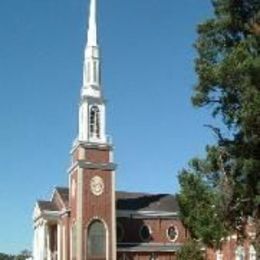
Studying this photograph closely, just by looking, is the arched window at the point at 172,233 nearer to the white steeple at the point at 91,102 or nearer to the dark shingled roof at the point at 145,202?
the dark shingled roof at the point at 145,202

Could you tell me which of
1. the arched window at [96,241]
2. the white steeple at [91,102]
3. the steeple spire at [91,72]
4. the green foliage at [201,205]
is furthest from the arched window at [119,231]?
the green foliage at [201,205]

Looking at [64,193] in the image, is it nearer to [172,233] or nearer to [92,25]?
[172,233]

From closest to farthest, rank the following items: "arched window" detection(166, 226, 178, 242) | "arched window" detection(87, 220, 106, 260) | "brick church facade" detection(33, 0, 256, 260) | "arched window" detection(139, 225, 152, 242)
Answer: "arched window" detection(87, 220, 106, 260) → "brick church facade" detection(33, 0, 256, 260) → "arched window" detection(139, 225, 152, 242) → "arched window" detection(166, 226, 178, 242)

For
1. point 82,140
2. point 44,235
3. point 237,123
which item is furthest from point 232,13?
point 44,235

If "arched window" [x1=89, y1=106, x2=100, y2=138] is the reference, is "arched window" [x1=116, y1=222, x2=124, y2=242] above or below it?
below

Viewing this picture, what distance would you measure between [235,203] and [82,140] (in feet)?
111

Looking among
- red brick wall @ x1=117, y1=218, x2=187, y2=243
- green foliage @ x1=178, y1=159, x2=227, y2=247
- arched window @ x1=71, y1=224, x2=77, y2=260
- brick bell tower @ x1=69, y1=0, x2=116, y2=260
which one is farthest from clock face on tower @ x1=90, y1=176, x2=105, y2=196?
green foliage @ x1=178, y1=159, x2=227, y2=247

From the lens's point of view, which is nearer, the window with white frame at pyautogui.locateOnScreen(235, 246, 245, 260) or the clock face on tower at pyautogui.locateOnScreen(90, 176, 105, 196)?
the window with white frame at pyautogui.locateOnScreen(235, 246, 245, 260)

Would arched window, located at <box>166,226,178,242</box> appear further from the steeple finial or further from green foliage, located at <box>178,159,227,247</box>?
green foliage, located at <box>178,159,227,247</box>

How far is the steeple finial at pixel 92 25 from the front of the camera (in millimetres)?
67312

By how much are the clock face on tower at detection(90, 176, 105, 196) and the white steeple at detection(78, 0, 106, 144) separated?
3505 mm

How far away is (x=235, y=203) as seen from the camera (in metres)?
31.7

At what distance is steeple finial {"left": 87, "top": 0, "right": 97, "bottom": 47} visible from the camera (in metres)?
67.3

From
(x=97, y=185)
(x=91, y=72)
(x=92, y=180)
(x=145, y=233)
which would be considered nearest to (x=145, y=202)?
(x=145, y=233)
